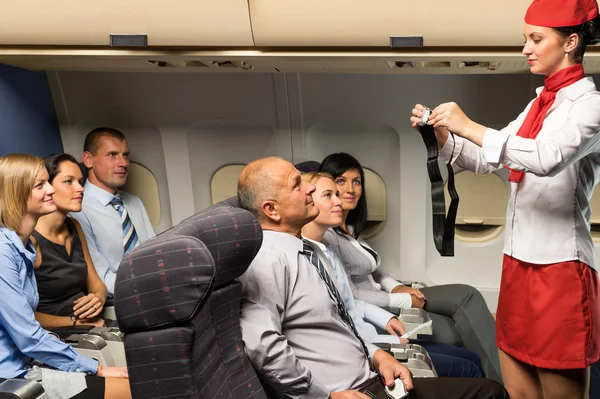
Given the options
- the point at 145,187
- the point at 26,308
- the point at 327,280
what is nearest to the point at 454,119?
the point at 327,280

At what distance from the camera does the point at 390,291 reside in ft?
12.7

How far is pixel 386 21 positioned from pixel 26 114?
7.61ft

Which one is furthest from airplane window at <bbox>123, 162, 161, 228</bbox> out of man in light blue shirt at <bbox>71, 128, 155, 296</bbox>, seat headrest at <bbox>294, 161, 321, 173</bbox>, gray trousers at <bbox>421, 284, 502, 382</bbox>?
gray trousers at <bbox>421, 284, 502, 382</bbox>

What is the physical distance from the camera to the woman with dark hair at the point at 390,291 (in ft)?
11.6

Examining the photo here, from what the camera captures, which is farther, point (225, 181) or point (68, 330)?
point (225, 181)

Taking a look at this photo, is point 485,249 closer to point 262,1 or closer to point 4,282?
point 262,1

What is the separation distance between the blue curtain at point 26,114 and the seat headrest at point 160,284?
243cm

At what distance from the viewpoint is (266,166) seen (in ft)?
7.89

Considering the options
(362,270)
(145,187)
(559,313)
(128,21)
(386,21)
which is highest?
(128,21)

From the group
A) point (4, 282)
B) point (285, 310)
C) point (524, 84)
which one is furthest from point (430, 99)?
point (4, 282)

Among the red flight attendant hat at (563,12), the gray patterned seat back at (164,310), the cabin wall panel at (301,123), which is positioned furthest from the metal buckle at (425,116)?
the cabin wall panel at (301,123)

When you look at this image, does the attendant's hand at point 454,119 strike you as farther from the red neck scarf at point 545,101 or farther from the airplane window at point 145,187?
the airplane window at point 145,187

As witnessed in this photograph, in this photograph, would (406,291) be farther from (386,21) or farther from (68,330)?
(68,330)

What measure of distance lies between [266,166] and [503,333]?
1135 mm
